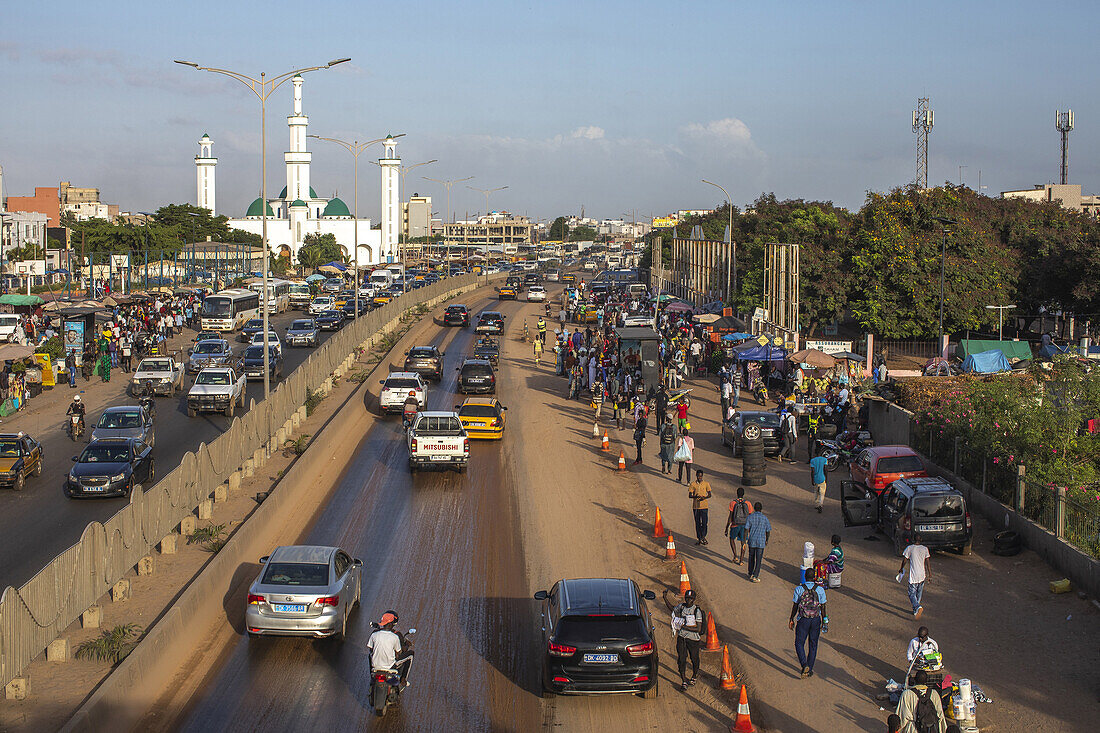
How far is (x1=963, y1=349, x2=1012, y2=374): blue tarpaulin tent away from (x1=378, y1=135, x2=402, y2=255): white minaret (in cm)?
11977

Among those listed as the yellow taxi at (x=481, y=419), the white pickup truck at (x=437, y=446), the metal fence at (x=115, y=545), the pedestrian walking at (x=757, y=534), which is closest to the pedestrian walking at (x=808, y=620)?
the pedestrian walking at (x=757, y=534)

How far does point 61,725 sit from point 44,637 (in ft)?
6.50

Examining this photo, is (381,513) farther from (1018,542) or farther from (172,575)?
(1018,542)

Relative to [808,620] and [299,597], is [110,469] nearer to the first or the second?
[299,597]

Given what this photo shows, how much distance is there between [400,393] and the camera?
122 feet

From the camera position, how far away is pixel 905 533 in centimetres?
2055

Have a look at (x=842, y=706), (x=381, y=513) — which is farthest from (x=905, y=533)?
(x=381, y=513)

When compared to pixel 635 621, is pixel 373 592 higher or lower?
lower

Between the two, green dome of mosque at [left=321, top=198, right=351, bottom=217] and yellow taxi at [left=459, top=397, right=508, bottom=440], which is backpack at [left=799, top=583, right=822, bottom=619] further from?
green dome of mosque at [left=321, top=198, right=351, bottom=217]

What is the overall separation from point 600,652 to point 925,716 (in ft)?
12.6

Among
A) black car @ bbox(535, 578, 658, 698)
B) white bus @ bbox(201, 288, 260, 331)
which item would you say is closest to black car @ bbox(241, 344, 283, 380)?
white bus @ bbox(201, 288, 260, 331)

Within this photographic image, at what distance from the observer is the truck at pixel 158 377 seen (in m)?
39.3

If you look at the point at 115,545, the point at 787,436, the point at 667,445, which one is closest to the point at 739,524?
the point at 667,445

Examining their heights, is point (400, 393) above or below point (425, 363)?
below
